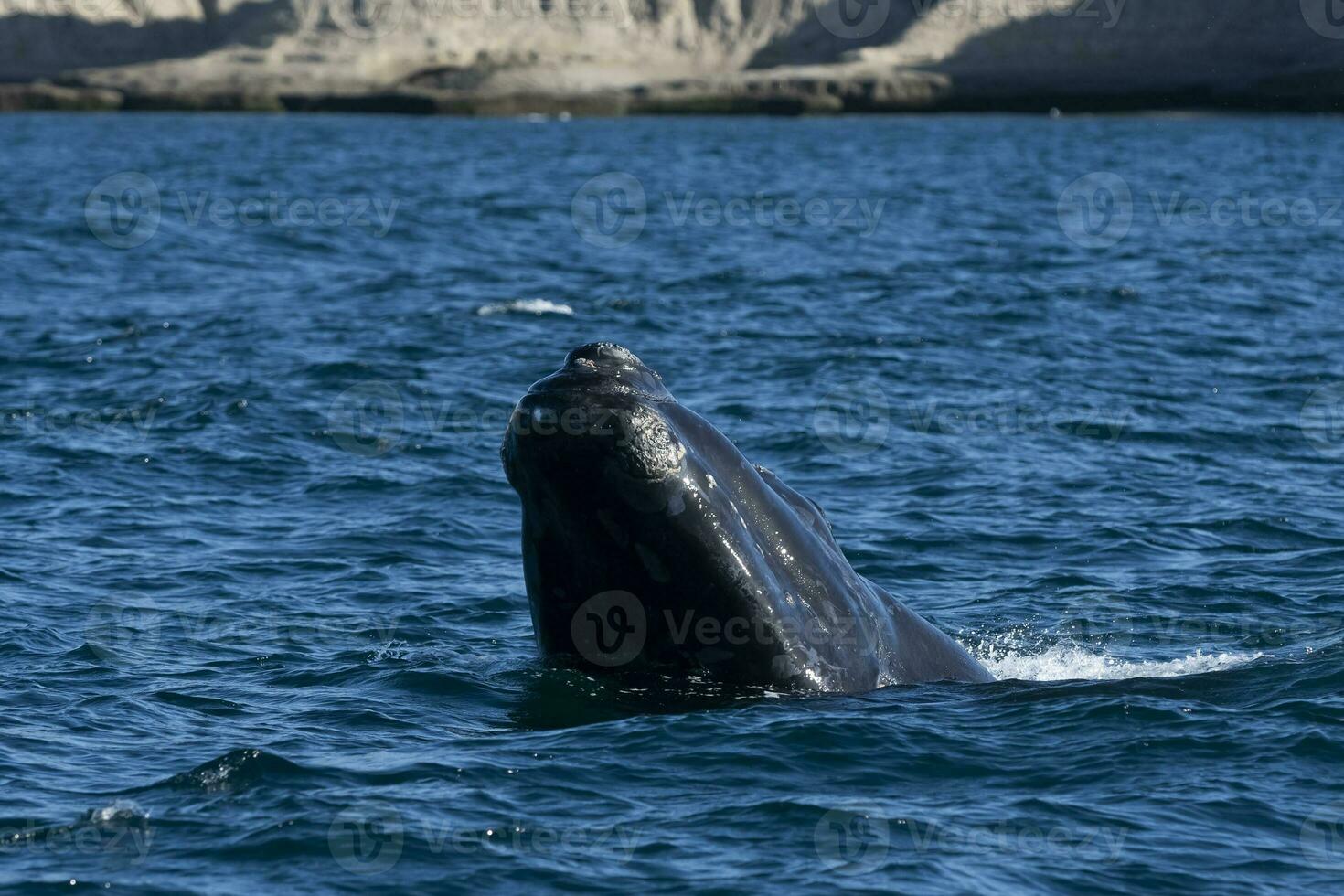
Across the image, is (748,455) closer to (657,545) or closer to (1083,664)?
(1083,664)

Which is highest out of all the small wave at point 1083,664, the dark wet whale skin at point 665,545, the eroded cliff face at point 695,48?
the eroded cliff face at point 695,48

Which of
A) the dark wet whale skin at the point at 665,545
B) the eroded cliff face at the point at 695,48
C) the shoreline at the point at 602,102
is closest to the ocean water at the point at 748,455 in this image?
the dark wet whale skin at the point at 665,545

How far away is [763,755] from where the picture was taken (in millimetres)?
10188

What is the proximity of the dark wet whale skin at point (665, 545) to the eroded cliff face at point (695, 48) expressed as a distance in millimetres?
101934

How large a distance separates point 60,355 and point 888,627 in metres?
18.5

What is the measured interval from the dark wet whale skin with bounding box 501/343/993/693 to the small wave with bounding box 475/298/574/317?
20685 mm

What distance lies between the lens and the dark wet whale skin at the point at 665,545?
8969 millimetres

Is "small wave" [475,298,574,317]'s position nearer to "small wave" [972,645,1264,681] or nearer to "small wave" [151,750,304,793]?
"small wave" [972,645,1264,681]

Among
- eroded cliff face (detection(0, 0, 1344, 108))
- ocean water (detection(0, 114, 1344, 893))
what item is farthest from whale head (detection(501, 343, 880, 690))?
eroded cliff face (detection(0, 0, 1344, 108))

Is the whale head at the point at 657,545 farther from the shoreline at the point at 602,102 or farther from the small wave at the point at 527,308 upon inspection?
the shoreline at the point at 602,102

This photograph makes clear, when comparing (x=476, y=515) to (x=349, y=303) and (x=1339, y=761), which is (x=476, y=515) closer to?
(x=1339, y=761)

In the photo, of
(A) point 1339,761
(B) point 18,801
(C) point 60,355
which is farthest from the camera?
(C) point 60,355

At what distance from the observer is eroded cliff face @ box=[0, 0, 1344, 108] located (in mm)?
107500

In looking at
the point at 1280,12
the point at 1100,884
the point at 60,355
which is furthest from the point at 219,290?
the point at 1280,12
